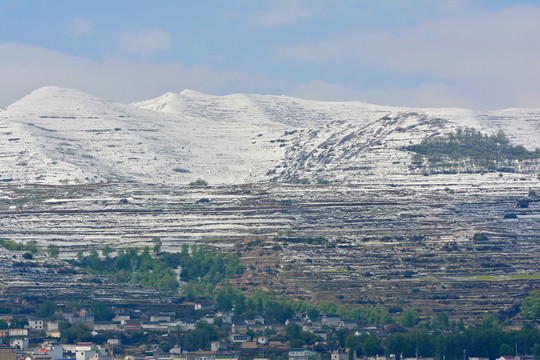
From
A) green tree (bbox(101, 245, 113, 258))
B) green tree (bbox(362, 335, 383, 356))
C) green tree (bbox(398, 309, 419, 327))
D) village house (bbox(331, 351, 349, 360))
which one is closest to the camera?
village house (bbox(331, 351, 349, 360))

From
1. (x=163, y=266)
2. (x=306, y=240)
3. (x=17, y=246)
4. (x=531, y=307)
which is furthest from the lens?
(x=306, y=240)

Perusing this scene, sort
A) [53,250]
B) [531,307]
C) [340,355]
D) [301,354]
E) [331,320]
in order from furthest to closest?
[53,250]
[531,307]
[331,320]
[340,355]
[301,354]

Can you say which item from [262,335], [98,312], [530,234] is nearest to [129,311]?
[98,312]

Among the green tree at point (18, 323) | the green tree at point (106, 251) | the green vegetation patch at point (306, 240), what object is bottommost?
the green tree at point (18, 323)

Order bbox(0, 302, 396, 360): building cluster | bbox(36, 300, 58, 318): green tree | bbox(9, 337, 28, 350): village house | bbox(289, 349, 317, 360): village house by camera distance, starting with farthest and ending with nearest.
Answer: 1. bbox(36, 300, 58, 318): green tree
2. bbox(9, 337, 28, 350): village house
3. bbox(0, 302, 396, 360): building cluster
4. bbox(289, 349, 317, 360): village house

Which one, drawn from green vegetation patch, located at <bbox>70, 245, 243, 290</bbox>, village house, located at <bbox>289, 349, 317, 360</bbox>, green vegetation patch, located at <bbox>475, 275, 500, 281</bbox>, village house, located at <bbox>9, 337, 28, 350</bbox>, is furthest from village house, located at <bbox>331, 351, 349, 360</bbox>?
green vegetation patch, located at <bbox>70, 245, 243, 290</bbox>

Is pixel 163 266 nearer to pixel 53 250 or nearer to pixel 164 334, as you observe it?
pixel 53 250

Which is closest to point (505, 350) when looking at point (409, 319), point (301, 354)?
point (301, 354)

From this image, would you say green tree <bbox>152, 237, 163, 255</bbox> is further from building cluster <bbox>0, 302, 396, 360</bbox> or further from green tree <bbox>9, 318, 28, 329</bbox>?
green tree <bbox>9, 318, 28, 329</bbox>

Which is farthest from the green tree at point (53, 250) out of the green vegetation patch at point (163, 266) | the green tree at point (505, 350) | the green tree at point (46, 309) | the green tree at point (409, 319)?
the green tree at point (505, 350)

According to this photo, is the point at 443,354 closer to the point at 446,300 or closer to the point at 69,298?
the point at 446,300

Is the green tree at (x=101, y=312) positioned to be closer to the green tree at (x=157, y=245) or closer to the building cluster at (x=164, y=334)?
the building cluster at (x=164, y=334)
